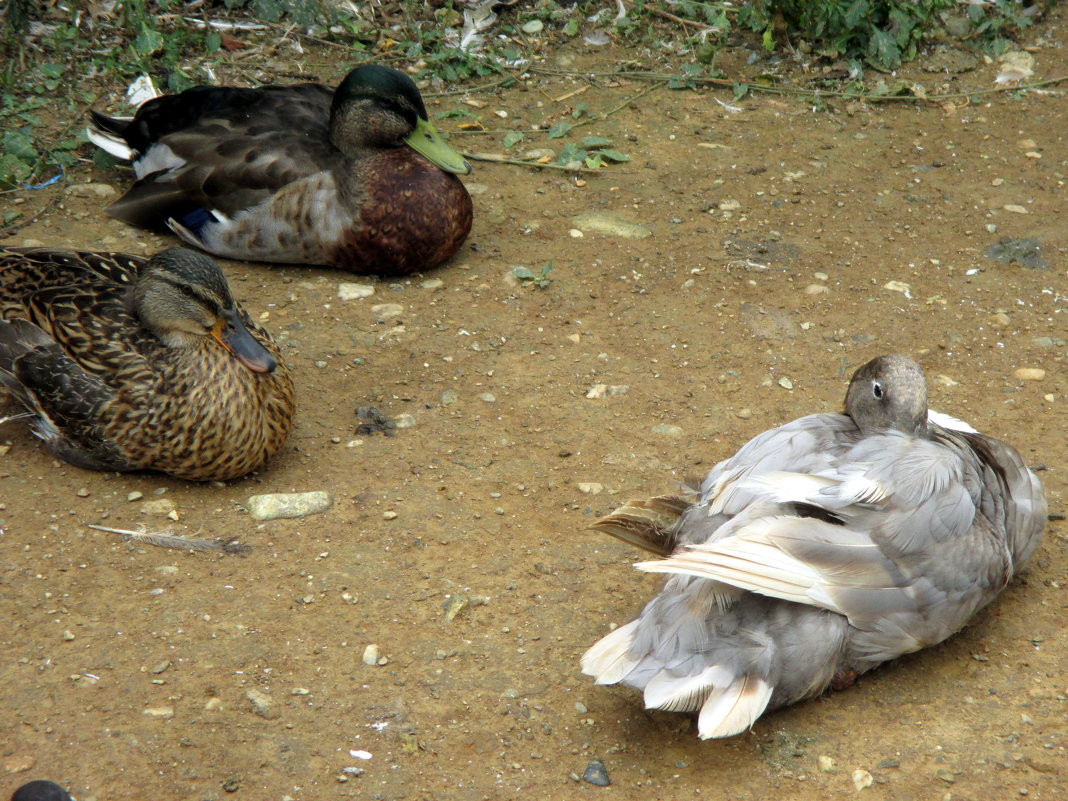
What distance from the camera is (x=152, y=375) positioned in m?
3.94

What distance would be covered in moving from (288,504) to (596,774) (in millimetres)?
1561

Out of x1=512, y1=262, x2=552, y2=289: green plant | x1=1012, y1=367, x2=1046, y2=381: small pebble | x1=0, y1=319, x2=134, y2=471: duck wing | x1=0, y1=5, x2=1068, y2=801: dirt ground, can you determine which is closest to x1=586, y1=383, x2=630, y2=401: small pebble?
x1=0, y1=5, x2=1068, y2=801: dirt ground

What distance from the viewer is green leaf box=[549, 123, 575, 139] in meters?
6.48

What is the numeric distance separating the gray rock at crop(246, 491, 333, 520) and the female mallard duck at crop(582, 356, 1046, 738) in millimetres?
1107

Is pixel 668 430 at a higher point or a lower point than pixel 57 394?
lower

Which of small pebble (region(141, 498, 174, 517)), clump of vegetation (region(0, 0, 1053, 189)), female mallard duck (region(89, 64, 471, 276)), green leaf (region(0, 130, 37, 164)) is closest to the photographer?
small pebble (region(141, 498, 174, 517))

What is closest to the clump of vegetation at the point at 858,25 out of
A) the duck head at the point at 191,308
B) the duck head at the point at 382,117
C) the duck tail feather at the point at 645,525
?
the duck head at the point at 382,117

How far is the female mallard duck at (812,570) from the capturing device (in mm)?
2900

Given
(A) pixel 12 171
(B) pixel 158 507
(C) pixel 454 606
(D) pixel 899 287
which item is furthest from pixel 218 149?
(D) pixel 899 287

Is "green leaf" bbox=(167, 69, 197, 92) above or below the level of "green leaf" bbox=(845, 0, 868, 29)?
below

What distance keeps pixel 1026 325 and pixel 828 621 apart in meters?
2.56

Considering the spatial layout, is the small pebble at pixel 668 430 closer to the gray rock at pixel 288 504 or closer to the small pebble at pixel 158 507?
the gray rock at pixel 288 504

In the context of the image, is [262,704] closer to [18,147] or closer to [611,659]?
[611,659]

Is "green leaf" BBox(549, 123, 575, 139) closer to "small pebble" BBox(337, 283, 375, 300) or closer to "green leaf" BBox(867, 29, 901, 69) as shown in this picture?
"small pebble" BBox(337, 283, 375, 300)
